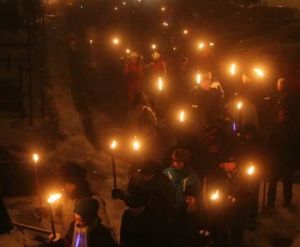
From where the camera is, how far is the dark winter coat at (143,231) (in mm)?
5027

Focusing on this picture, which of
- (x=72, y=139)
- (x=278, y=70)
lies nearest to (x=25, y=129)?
(x=72, y=139)

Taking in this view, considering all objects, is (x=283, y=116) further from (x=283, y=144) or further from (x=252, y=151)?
(x=252, y=151)

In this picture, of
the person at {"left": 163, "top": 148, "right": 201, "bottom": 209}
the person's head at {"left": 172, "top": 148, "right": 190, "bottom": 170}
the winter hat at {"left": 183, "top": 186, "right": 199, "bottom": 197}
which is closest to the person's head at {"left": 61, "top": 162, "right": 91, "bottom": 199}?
the person at {"left": 163, "top": 148, "right": 201, "bottom": 209}

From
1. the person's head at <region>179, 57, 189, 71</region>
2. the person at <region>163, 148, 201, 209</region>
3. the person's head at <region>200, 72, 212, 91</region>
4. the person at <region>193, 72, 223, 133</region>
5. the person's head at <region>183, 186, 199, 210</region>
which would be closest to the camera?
the person's head at <region>183, 186, 199, 210</region>

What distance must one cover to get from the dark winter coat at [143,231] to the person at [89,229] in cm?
38

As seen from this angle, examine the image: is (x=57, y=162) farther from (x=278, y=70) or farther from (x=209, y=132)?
(x=278, y=70)

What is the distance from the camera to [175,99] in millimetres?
14375

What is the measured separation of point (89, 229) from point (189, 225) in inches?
49.6

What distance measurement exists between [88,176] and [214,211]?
398 centimetres

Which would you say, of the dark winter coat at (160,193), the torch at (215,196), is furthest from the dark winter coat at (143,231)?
the torch at (215,196)

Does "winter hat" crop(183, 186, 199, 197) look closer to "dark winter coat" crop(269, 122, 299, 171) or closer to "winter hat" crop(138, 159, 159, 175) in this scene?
"winter hat" crop(138, 159, 159, 175)

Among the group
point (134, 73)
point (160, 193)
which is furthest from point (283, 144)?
point (134, 73)

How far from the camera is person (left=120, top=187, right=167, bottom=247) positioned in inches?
198

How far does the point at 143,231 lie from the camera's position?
5016mm
